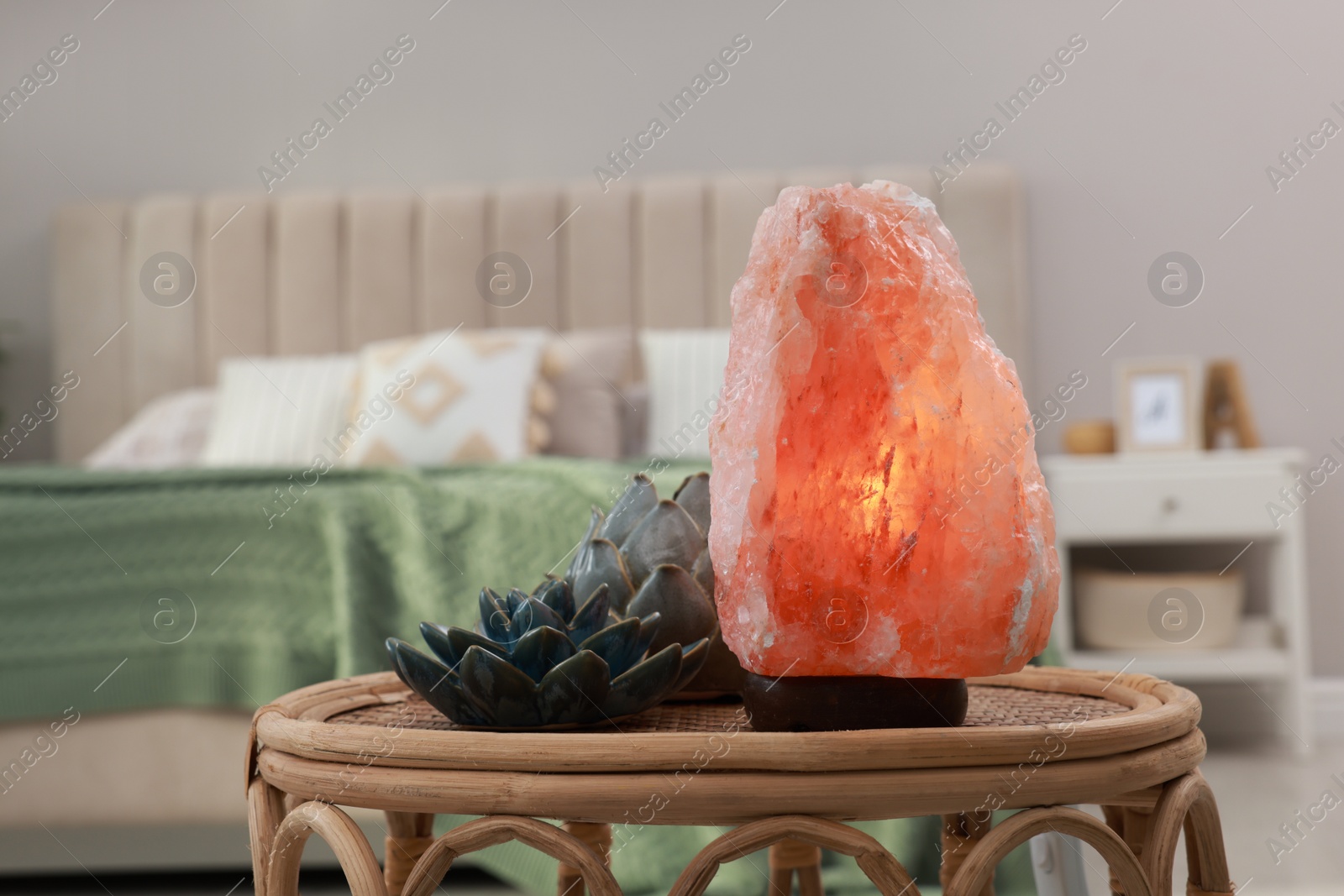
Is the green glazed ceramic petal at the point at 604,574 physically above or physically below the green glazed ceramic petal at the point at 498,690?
above

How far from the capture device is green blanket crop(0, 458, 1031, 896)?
1.65 meters

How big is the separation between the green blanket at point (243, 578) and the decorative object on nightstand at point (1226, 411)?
1808 millimetres

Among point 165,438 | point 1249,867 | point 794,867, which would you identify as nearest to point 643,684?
point 794,867

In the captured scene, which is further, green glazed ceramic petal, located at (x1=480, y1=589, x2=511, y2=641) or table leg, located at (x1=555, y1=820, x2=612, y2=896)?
table leg, located at (x1=555, y1=820, x2=612, y2=896)

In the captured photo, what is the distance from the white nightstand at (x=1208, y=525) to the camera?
2576mm

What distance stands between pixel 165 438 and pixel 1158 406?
2.57 meters

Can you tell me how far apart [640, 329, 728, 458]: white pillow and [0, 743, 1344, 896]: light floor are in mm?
1176

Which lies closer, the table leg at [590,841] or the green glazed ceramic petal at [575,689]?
the green glazed ceramic petal at [575,689]

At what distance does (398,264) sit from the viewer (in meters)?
3.29

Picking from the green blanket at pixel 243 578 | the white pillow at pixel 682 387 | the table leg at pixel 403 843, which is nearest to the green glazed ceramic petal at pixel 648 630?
the table leg at pixel 403 843

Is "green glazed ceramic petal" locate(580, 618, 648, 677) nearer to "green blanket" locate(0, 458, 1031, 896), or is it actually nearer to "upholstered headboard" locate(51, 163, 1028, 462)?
"green blanket" locate(0, 458, 1031, 896)

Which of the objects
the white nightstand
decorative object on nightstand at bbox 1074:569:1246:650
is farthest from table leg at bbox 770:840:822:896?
decorative object on nightstand at bbox 1074:569:1246:650

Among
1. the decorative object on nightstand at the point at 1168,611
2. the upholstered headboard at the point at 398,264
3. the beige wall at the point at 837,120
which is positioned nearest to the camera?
the decorative object on nightstand at the point at 1168,611

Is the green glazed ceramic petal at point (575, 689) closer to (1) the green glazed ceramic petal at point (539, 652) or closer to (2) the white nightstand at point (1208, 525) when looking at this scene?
(1) the green glazed ceramic petal at point (539, 652)
